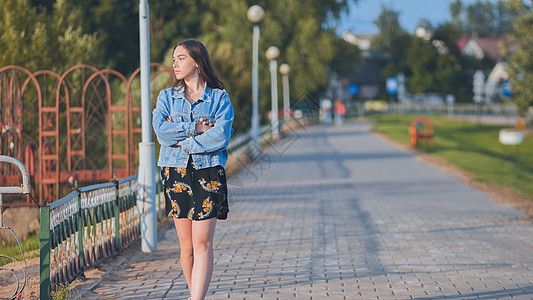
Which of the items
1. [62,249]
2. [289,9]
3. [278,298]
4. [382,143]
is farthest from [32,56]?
[289,9]

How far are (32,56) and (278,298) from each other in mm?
8505

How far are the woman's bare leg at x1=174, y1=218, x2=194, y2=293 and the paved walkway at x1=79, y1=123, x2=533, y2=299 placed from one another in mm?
841

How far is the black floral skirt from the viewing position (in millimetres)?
4566

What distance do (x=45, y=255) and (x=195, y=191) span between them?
53.2 inches

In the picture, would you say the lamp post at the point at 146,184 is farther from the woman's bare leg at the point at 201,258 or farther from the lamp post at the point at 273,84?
the lamp post at the point at 273,84

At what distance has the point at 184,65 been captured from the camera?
15.4 feet

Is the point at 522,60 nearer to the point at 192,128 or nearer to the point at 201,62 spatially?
the point at 201,62

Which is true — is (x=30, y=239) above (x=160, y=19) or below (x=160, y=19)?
below

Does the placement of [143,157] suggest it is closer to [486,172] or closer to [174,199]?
[174,199]

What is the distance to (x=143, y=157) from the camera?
786 cm

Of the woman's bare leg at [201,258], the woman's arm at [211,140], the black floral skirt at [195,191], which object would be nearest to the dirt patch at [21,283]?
the woman's bare leg at [201,258]

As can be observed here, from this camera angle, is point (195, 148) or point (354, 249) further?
point (354, 249)

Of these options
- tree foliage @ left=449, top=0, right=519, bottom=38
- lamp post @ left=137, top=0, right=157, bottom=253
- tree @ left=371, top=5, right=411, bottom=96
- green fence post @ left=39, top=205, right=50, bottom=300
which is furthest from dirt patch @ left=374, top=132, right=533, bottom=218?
tree foliage @ left=449, top=0, right=519, bottom=38

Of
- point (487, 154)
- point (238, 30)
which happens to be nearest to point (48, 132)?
point (487, 154)
